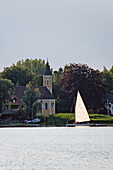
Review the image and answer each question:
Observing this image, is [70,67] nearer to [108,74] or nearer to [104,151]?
[108,74]

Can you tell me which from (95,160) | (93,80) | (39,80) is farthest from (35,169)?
(39,80)

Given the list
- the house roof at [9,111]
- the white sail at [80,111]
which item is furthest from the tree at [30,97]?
the white sail at [80,111]

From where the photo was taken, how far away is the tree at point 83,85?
427 feet

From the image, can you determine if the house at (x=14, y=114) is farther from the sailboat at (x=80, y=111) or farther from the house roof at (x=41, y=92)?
the sailboat at (x=80, y=111)

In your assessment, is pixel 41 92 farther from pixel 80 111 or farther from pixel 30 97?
pixel 80 111

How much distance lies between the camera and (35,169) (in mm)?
41312

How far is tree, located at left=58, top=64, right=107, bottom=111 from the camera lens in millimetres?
130225

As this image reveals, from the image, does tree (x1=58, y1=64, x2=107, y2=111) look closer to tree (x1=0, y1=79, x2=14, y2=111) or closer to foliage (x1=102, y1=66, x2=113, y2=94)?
tree (x1=0, y1=79, x2=14, y2=111)

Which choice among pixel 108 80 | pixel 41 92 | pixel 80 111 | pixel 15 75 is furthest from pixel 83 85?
pixel 108 80

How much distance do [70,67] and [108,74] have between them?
107 feet

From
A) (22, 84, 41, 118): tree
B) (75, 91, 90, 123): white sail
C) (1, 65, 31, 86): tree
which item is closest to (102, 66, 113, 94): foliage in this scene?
(1, 65, 31, 86): tree

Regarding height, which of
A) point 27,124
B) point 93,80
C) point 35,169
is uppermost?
point 93,80

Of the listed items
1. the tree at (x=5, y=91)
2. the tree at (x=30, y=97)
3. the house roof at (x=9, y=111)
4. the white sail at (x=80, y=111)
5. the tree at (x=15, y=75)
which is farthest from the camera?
the tree at (x=15, y=75)

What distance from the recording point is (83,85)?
131m
